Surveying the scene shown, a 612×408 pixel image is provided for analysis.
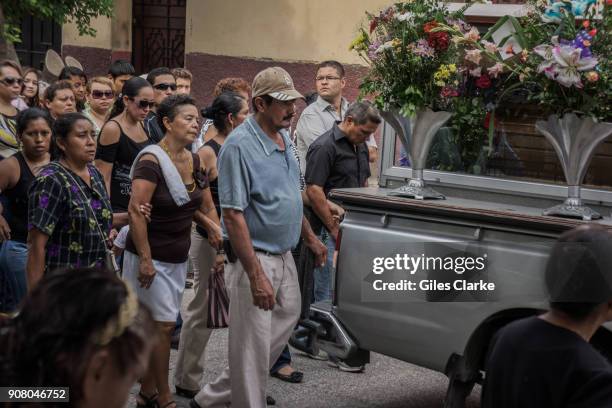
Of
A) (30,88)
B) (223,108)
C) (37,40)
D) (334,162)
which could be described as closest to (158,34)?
(37,40)

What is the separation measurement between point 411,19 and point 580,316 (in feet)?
11.7

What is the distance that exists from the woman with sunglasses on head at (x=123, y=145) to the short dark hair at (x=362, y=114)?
147 centimetres

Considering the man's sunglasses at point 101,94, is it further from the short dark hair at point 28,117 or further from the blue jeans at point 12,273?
the blue jeans at point 12,273

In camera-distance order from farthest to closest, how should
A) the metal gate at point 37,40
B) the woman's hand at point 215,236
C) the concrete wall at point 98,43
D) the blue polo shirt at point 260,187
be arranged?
the metal gate at point 37,40, the concrete wall at point 98,43, the woman's hand at point 215,236, the blue polo shirt at point 260,187

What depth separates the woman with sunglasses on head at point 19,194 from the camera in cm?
609

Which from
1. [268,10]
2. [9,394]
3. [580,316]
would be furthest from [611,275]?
[268,10]

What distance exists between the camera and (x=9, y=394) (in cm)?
239

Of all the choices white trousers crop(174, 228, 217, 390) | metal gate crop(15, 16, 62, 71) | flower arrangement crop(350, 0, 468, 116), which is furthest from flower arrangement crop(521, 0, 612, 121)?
metal gate crop(15, 16, 62, 71)

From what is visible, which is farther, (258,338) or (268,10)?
(268,10)

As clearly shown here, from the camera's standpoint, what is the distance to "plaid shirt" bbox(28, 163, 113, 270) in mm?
5309

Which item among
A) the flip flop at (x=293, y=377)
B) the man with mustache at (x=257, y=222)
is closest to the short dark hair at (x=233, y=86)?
the flip flop at (x=293, y=377)

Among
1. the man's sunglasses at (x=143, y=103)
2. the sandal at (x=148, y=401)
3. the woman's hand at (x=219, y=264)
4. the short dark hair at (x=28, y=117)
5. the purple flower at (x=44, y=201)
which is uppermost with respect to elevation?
the man's sunglasses at (x=143, y=103)

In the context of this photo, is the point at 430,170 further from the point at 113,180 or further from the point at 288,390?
the point at 113,180

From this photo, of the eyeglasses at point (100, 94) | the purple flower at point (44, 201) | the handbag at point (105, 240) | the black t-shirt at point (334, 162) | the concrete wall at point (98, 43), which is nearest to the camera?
the purple flower at point (44, 201)
